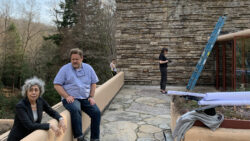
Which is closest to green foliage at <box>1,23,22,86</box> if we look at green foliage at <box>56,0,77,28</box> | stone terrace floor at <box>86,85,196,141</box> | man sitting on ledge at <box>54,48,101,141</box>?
green foliage at <box>56,0,77,28</box>

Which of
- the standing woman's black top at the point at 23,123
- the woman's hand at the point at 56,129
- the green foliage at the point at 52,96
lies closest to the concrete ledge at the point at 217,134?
the woman's hand at the point at 56,129

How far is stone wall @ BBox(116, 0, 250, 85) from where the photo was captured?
8.76 meters

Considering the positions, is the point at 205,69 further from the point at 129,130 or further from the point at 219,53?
the point at 129,130

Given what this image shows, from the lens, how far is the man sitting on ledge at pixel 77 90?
10.4 ft

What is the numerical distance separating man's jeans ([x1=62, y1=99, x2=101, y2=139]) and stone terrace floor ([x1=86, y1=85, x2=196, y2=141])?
0.49 metres

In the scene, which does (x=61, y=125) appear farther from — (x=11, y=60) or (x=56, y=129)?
(x=11, y=60)

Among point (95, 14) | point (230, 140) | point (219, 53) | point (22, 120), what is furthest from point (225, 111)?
point (95, 14)

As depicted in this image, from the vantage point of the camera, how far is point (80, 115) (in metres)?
3.25

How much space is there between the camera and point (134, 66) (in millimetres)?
9328

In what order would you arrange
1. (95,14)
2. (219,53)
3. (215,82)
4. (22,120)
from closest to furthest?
1. (22,120)
2. (219,53)
3. (215,82)
4. (95,14)

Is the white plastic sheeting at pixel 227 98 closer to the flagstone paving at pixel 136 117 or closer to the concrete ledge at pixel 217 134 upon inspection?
the concrete ledge at pixel 217 134

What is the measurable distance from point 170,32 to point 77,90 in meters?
6.49

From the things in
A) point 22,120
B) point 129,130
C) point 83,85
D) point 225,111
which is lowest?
point 129,130

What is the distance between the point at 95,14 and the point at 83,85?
50.0 ft
